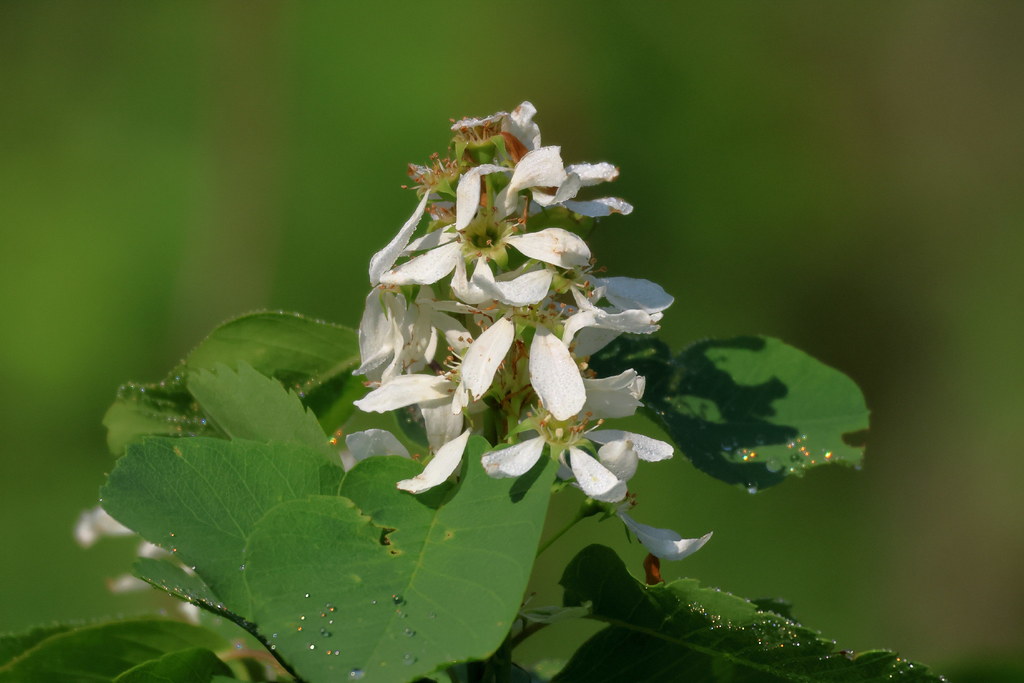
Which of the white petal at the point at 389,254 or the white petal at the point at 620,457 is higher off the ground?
the white petal at the point at 389,254

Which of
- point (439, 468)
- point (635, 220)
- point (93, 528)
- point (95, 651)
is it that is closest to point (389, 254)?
point (439, 468)

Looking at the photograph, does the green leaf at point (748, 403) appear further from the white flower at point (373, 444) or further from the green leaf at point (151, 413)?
the green leaf at point (151, 413)

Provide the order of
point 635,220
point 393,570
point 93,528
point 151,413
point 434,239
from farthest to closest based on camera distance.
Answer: point 635,220, point 93,528, point 151,413, point 434,239, point 393,570

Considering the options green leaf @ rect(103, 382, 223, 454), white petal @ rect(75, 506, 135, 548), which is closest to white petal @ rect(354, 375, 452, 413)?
green leaf @ rect(103, 382, 223, 454)

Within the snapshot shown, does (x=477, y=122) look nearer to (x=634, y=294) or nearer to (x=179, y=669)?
(x=634, y=294)

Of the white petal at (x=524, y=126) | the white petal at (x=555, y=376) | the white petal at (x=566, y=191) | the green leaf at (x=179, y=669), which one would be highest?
the white petal at (x=524, y=126)

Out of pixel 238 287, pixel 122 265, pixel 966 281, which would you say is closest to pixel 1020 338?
pixel 966 281

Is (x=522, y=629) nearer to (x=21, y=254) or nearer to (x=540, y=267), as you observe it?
(x=540, y=267)

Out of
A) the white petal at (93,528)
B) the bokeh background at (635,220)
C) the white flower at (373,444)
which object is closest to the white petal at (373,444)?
the white flower at (373,444)
